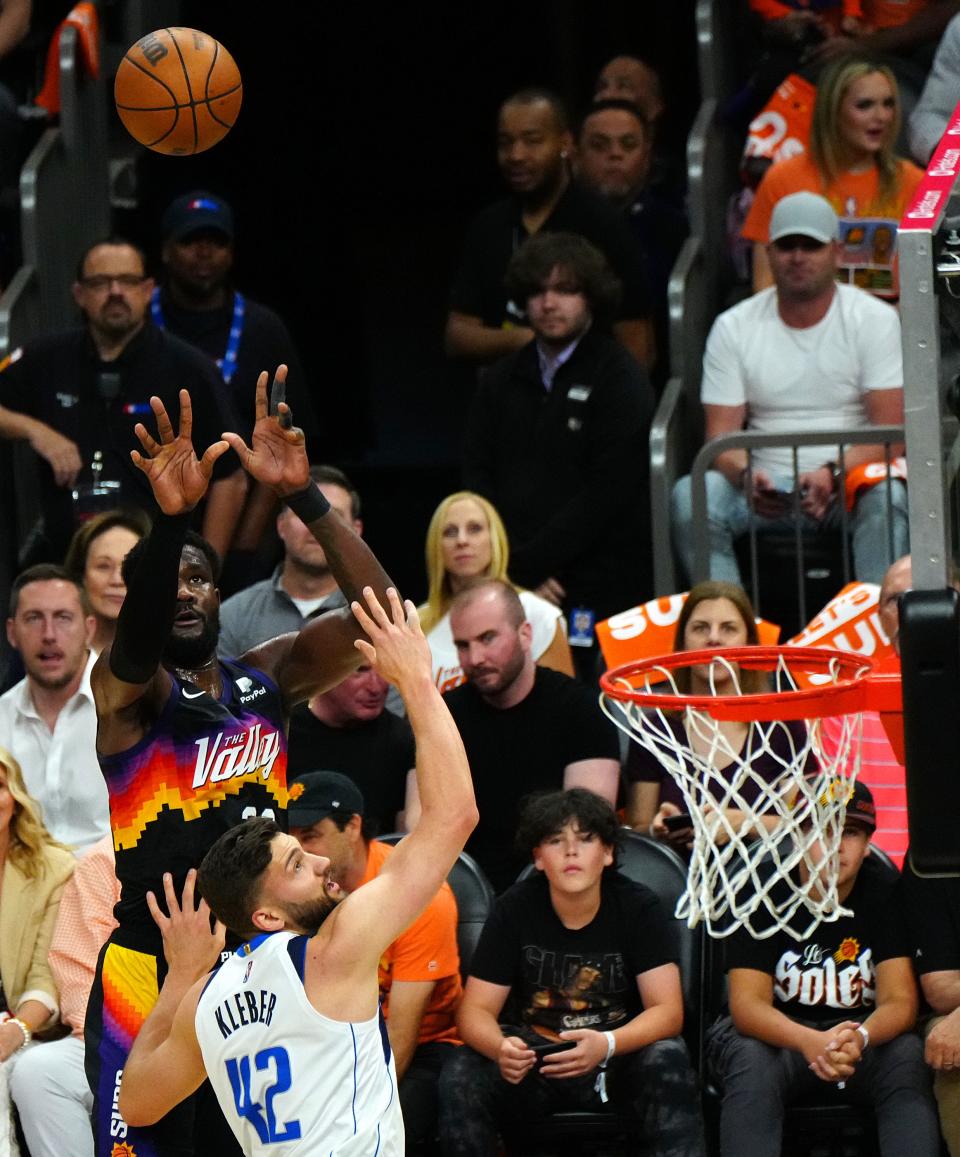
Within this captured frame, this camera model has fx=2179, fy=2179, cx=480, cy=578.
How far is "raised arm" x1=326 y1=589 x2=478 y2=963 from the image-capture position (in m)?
4.72

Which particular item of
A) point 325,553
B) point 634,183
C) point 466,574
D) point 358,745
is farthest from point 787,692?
point 634,183

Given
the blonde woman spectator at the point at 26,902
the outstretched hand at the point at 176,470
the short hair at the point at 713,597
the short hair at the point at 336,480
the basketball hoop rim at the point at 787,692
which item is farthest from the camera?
the short hair at the point at 336,480

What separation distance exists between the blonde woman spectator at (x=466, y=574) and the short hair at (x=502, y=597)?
43cm

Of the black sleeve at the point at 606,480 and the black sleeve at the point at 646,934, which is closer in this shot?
the black sleeve at the point at 646,934

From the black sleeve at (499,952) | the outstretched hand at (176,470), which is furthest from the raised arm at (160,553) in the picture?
the black sleeve at (499,952)

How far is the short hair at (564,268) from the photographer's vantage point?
891cm

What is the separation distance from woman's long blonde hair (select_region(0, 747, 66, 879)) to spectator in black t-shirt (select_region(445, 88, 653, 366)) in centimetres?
328

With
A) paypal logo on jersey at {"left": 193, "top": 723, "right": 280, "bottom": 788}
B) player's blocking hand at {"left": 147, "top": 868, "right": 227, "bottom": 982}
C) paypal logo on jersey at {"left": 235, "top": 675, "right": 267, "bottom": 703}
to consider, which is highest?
paypal logo on jersey at {"left": 235, "top": 675, "right": 267, "bottom": 703}

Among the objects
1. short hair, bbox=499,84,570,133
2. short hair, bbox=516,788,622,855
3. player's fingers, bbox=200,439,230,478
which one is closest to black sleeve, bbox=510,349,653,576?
short hair, bbox=499,84,570,133

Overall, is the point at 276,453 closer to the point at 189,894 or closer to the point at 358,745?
the point at 189,894

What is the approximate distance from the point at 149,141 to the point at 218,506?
265 cm

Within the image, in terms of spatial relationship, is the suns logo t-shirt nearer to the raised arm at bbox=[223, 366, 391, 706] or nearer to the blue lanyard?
the raised arm at bbox=[223, 366, 391, 706]

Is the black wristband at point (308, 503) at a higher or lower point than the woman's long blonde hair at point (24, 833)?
higher

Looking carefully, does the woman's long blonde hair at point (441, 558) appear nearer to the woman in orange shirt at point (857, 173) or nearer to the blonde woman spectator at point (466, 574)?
the blonde woman spectator at point (466, 574)
